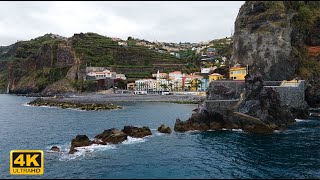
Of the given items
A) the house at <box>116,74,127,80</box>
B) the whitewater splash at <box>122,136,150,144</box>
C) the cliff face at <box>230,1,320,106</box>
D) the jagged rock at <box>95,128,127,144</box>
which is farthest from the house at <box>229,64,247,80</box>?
the house at <box>116,74,127,80</box>

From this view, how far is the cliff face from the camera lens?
8800cm

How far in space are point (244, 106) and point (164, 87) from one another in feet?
339

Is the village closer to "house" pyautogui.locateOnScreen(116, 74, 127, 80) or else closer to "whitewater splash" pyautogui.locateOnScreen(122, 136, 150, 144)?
"house" pyautogui.locateOnScreen(116, 74, 127, 80)

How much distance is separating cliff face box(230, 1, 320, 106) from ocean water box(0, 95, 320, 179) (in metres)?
29.5

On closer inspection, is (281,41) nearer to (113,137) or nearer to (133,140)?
(133,140)

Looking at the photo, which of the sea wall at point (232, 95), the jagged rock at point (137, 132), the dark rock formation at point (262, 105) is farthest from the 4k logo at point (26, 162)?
the dark rock formation at point (262, 105)

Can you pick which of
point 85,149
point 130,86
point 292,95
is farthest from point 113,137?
point 130,86

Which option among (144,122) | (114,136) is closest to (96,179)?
(114,136)

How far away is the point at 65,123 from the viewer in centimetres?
6812

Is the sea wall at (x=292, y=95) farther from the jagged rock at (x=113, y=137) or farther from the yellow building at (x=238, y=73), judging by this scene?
the jagged rock at (x=113, y=137)

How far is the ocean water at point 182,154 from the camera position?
33094 millimetres

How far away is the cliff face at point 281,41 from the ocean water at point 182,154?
96.8 feet

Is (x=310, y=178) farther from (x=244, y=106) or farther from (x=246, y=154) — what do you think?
(x=244, y=106)

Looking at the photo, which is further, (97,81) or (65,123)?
(97,81)
